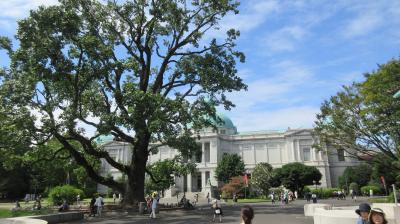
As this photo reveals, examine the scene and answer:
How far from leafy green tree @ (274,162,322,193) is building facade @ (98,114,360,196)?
16.8 metres

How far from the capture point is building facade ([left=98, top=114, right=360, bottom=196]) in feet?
320

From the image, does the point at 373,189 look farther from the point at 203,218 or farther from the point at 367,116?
the point at 203,218

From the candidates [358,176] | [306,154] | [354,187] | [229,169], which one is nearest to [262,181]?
[229,169]

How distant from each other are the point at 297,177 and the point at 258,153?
83.1 feet

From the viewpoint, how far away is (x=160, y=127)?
2548cm

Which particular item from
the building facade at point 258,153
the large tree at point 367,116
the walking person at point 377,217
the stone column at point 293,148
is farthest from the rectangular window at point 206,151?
the walking person at point 377,217

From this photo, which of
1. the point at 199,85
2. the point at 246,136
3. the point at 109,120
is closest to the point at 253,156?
the point at 246,136

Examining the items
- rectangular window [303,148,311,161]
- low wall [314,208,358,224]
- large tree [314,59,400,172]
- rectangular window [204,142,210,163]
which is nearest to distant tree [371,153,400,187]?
large tree [314,59,400,172]

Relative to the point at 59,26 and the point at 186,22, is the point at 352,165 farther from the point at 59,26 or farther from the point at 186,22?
the point at 59,26

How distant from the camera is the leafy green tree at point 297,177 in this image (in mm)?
78375

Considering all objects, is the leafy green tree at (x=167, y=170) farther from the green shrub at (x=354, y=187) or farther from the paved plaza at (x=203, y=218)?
the green shrub at (x=354, y=187)

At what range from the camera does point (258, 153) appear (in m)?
104

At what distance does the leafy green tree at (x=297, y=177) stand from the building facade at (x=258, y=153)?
16.8 meters

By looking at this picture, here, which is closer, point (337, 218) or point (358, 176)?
point (337, 218)
